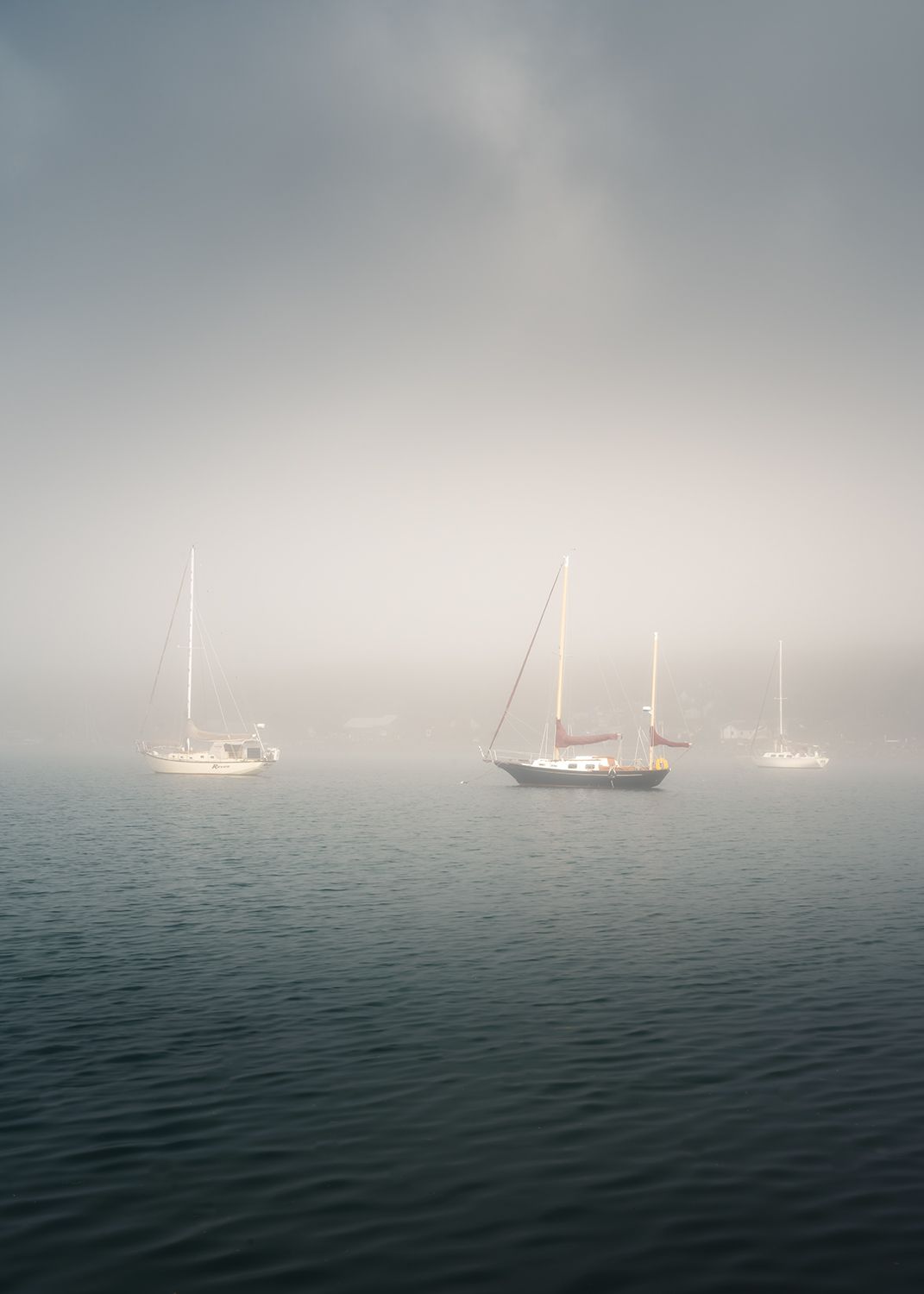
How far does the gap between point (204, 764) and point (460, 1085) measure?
11627 cm

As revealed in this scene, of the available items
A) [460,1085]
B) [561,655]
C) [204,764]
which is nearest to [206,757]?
[204,764]

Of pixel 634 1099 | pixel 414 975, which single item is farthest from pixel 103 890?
pixel 634 1099

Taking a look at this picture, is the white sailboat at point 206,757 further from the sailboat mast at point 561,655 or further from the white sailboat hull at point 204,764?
the sailboat mast at point 561,655

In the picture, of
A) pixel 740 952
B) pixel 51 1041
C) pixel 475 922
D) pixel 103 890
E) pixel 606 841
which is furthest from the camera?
pixel 606 841

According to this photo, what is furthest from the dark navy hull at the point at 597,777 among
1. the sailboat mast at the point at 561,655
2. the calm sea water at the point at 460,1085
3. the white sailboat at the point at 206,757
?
the calm sea water at the point at 460,1085

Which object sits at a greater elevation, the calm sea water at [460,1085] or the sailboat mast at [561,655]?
the sailboat mast at [561,655]

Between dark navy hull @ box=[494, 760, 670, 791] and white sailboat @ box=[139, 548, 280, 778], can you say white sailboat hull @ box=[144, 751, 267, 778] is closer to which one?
white sailboat @ box=[139, 548, 280, 778]

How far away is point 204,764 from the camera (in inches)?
4970

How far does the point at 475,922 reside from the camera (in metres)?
31.8

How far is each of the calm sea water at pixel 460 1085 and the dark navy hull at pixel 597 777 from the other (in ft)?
216

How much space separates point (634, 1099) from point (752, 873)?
32.4m

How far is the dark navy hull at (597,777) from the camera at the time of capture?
108 meters

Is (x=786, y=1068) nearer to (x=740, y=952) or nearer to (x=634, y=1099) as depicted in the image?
(x=634, y=1099)

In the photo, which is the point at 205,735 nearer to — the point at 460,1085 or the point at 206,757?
the point at 206,757
